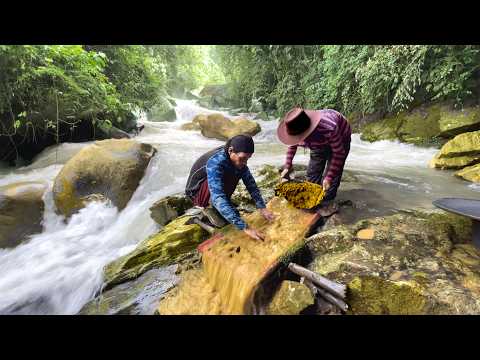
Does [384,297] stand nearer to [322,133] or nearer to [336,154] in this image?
[336,154]

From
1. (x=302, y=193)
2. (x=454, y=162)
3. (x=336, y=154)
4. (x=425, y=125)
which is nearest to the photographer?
(x=336, y=154)

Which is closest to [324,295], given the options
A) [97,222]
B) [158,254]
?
[158,254]

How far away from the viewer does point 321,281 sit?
2.05m

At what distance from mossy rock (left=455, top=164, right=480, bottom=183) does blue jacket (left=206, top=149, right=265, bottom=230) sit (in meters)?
4.09

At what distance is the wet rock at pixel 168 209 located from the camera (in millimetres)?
4066

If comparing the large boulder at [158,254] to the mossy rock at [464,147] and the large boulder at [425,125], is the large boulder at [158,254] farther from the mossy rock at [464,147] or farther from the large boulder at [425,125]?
the large boulder at [425,125]

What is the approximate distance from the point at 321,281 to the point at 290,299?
0.27 m

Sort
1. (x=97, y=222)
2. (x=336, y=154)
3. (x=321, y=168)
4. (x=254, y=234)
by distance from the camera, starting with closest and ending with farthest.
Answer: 1. (x=254, y=234)
2. (x=336, y=154)
3. (x=321, y=168)
4. (x=97, y=222)

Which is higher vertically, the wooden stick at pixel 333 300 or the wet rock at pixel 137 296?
the wooden stick at pixel 333 300

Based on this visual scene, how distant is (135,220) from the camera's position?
4.49 meters

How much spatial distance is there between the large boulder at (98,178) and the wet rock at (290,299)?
370cm

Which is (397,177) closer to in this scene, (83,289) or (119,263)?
(119,263)

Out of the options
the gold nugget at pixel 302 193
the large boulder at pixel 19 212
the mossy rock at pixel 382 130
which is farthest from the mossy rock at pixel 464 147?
the large boulder at pixel 19 212

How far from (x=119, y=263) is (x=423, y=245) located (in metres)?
3.13
